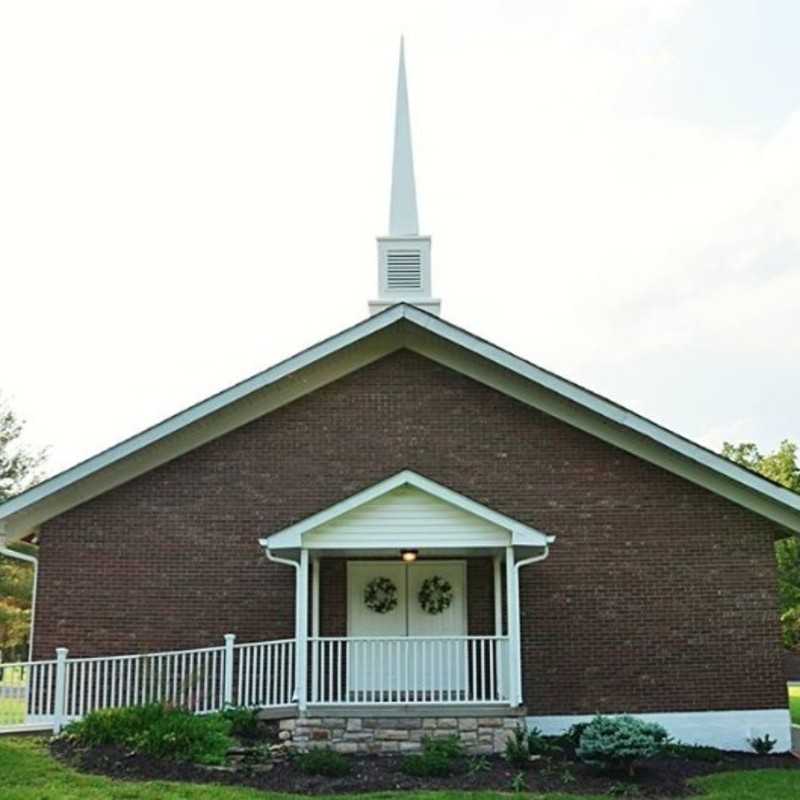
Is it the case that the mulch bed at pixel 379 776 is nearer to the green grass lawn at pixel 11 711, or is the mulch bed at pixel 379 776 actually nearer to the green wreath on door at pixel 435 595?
the green grass lawn at pixel 11 711

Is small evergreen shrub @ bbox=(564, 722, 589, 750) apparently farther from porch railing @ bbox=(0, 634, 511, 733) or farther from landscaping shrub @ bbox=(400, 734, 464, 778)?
landscaping shrub @ bbox=(400, 734, 464, 778)

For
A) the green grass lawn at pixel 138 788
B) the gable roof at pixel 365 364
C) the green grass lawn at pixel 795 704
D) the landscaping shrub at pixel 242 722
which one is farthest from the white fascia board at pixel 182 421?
the green grass lawn at pixel 795 704

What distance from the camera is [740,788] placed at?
10578 millimetres

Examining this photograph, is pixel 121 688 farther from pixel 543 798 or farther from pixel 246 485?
pixel 543 798

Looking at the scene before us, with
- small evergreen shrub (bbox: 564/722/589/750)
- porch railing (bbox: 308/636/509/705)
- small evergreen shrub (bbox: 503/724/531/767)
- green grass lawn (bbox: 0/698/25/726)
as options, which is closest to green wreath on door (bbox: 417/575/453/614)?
porch railing (bbox: 308/636/509/705)

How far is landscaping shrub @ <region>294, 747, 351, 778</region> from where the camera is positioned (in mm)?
10719

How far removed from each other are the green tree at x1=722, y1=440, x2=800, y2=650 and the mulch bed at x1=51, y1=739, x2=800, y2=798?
76.7 ft

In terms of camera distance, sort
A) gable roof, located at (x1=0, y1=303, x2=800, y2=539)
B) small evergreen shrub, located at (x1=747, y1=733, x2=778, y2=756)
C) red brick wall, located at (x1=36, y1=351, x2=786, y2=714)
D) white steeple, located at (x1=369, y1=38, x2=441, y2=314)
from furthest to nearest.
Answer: white steeple, located at (x1=369, y1=38, x2=441, y2=314) → gable roof, located at (x1=0, y1=303, x2=800, y2=539) → red brick wall, located at (x1=36, y1=351, x2=786, y2=714) → small evergreen shrub, located at (x1=747, y1=733, x2=778, y2=756)

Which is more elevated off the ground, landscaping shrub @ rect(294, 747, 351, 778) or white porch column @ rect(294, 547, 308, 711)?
white porch column @ rect(294, 547, 308, 711)

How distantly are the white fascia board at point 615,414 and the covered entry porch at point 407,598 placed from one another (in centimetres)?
241

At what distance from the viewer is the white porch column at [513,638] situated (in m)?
12.2

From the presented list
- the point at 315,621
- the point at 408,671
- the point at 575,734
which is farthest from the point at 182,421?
the point at 575,734

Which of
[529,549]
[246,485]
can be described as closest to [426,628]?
[529,549]

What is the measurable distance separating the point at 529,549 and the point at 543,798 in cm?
415
